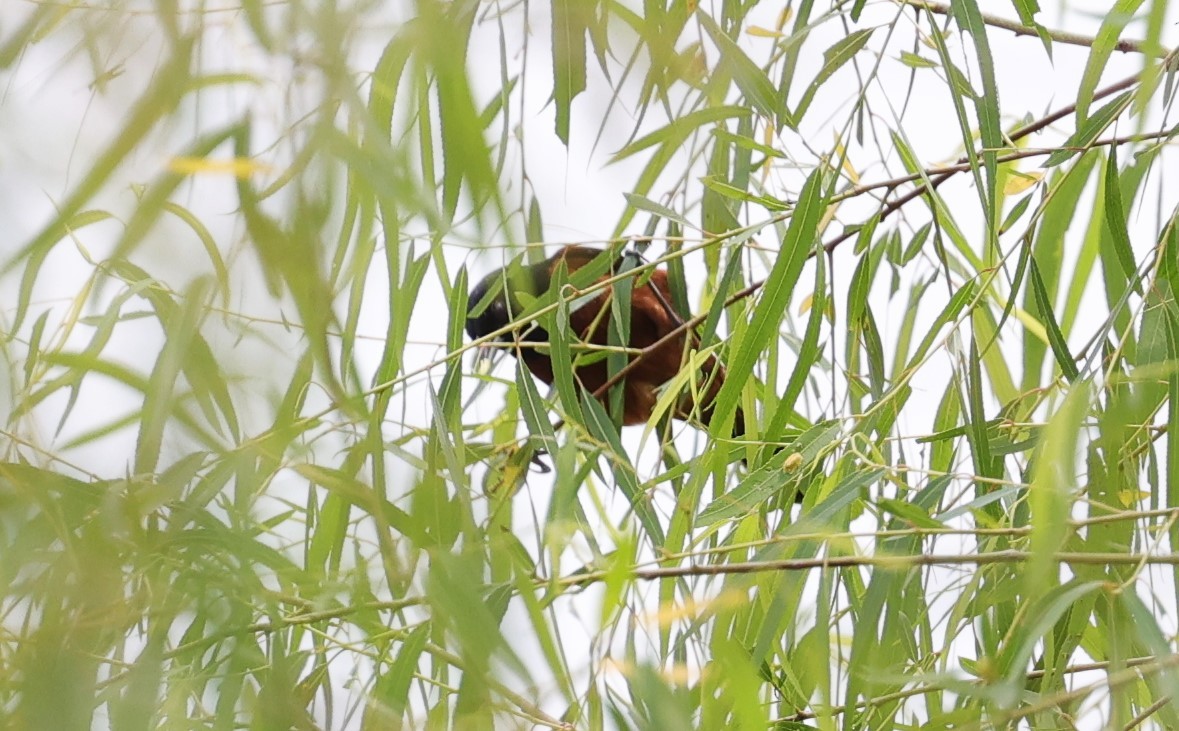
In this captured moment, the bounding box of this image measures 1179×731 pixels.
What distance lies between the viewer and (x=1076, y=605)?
67 centimetres

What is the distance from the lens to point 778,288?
707mm

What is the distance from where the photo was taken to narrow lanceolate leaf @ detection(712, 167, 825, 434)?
0.70 metres

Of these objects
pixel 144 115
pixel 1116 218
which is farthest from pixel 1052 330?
pixel 144 115

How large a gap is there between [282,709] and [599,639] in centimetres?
27

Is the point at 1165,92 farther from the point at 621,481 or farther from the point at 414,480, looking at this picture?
the point at 414,480

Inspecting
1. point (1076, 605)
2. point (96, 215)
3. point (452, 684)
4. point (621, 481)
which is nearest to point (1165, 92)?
point (1076, 605)

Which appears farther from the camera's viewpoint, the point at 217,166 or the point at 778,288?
the point at 778,288

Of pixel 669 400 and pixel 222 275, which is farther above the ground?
pixel 669 400

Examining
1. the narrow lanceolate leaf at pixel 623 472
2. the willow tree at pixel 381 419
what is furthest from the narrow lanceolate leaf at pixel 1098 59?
the narrow lanceolate leaf at pixel 623 472

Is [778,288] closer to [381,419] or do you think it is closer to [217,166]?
[381,419]

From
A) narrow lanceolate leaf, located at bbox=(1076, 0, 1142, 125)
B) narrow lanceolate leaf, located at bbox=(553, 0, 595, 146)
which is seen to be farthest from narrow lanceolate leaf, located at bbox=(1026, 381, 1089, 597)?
narrow lanceolate leaf, located at bbox=(553, 0, 595, 146)

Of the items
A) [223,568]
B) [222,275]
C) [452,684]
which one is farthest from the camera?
[452,684]

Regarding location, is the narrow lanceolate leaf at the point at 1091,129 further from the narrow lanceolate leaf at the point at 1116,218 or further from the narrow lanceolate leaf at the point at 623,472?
the narrow lanceolate leaf at the point at 623,472

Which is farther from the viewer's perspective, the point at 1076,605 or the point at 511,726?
the point at 1076,605
